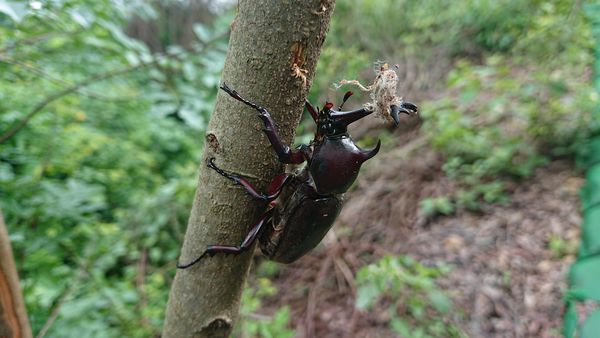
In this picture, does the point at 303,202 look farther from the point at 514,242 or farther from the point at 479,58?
the point at 479,58

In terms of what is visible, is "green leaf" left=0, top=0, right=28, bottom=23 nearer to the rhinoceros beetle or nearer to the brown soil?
the rhinoceros beetle

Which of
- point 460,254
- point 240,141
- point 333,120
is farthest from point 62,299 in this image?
point 460,254

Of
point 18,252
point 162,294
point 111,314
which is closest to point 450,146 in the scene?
point 162,294

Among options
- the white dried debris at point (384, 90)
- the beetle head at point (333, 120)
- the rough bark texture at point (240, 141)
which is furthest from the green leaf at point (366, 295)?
the white dried debris at point (384, 90)

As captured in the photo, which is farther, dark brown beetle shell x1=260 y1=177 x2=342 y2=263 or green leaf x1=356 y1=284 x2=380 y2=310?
green leaf x1=356 y1=284 x2=380 y2=310

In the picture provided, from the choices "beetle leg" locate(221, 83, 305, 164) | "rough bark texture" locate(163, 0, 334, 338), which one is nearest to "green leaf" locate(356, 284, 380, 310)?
"rough bark texture" locate(163, 0, 334, 338)
